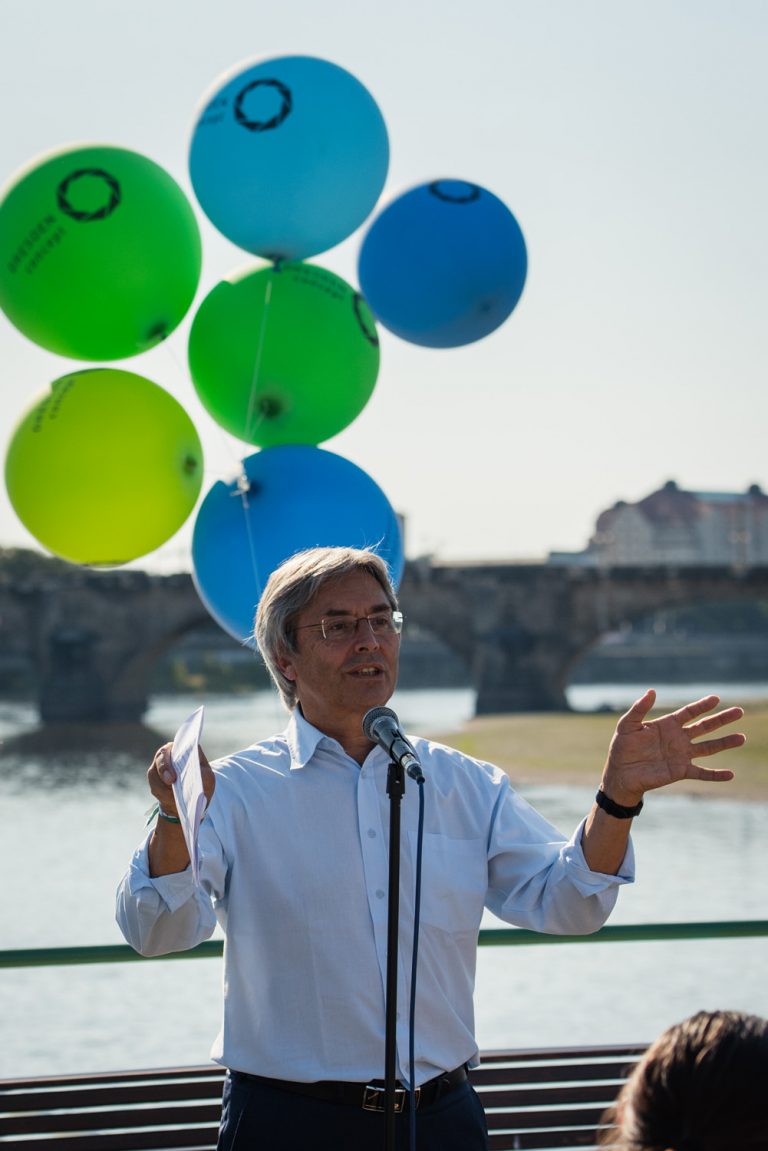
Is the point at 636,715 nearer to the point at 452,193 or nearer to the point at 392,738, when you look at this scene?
the point at 392,738

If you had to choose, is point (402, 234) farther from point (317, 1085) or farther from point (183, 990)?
point (183, 990)

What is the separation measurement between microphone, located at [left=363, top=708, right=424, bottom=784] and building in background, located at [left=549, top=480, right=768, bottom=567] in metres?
63.2

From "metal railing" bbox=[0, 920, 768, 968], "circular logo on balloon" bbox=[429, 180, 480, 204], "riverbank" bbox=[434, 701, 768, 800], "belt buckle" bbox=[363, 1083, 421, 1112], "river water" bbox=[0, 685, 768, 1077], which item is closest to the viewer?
"belt buckle" bbox=[363, 1083, 421, 1112]

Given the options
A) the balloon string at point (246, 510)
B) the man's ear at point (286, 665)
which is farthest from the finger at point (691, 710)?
the balloon string at point (246, 510)

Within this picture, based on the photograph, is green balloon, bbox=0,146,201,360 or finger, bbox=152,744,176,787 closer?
finger, bbox=152,744,176,787

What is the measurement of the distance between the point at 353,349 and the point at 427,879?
134cm

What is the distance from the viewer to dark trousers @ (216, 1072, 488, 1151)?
5.21ft

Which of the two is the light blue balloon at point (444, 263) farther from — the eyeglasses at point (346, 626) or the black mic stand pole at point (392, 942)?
the black mic stand pole at point (392, 942)

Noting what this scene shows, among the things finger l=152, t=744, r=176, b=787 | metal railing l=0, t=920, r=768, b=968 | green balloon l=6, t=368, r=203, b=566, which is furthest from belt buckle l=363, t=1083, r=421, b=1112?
green balloon l=6, t=368, r=203, b=566

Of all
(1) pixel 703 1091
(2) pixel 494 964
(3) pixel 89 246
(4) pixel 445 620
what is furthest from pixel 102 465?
(4) pixel 445 620

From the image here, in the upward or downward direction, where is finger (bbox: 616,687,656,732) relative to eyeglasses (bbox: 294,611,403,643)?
downward

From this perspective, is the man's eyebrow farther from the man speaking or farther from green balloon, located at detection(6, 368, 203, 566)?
green balloon, located at detection(6, 368, 203, 566)

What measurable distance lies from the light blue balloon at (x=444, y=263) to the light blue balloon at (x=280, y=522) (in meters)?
0.38

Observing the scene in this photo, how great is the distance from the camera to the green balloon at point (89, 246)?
2.53m
